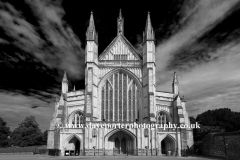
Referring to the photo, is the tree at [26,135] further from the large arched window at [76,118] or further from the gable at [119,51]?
the gable at [119,51]

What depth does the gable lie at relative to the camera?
Result: 1876 inches

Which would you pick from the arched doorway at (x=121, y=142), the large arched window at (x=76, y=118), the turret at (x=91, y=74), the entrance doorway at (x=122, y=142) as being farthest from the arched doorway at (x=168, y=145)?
the large arched window at (x=76, y=118)

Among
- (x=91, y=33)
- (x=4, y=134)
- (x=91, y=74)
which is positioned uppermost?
(x=91, y=33)

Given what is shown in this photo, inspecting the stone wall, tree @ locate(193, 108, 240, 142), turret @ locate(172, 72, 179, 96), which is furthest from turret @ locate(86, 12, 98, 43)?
tree @ locate(193, 108, 240, 142)

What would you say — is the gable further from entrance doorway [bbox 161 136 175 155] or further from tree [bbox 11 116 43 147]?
tree [bbox 11 116 43 147]

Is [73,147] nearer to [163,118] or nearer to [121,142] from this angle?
[121,142]

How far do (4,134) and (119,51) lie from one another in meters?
49.6

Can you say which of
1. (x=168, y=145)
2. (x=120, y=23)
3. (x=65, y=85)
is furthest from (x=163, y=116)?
(x=120, y=23)

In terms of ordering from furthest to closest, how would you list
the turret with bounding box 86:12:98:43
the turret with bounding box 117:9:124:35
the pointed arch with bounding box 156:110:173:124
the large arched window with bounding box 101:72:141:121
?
the turret with bounding box 117:9:124:35
the turret with bounding box 86:12:98:43
the pointed arch with bounding box 156:110:173:124
the large arched window with bounding box 101:72:141:121

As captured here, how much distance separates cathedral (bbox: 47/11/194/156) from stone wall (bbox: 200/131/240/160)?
14.1ft

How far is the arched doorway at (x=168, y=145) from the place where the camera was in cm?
4229

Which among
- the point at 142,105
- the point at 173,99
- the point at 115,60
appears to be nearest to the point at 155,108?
the point at 142,105

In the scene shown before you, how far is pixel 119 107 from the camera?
147ft

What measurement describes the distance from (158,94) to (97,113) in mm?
12625
